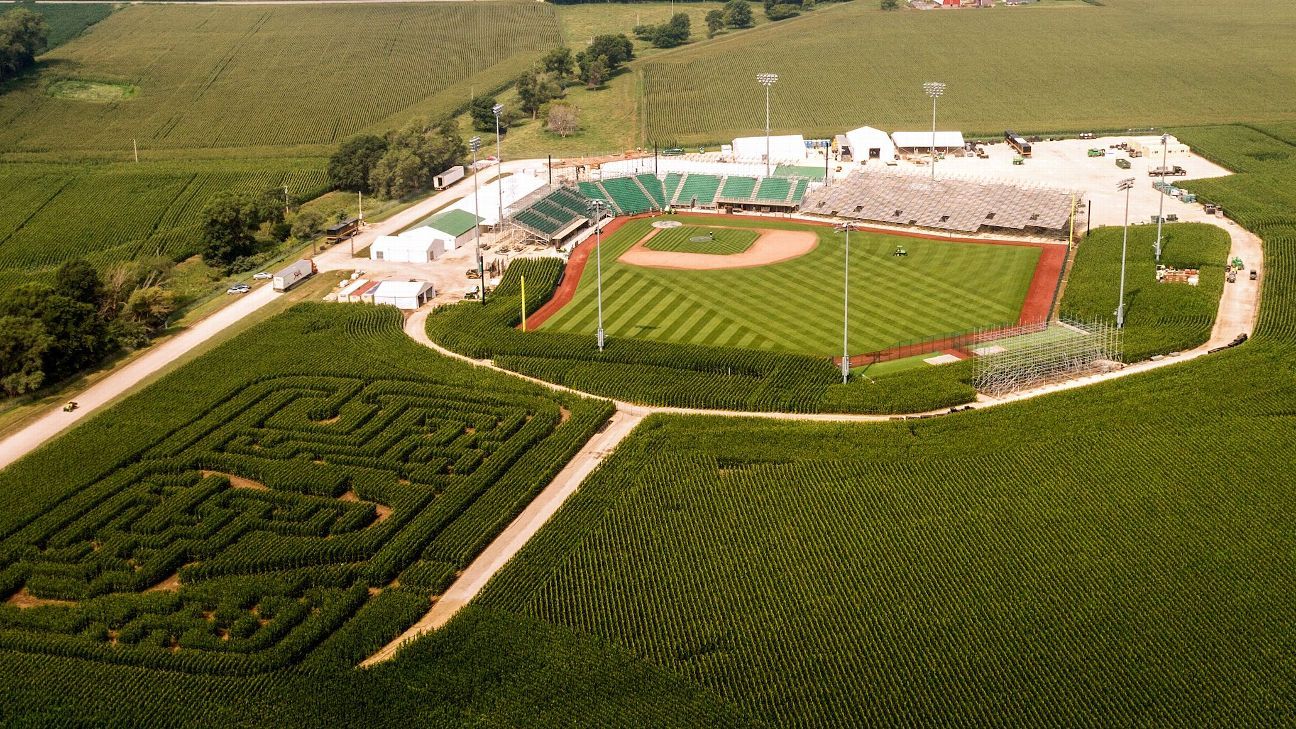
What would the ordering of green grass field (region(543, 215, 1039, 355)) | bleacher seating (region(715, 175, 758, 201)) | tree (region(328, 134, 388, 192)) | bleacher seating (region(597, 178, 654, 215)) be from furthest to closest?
tree (region(328, 134, 388, 192)) → bleacher seating (region(715, 175, 758, 201)) → bleacher seating (region(597, 178, 654, 215)) → green grass field (region(543, 215, 1039, 355))

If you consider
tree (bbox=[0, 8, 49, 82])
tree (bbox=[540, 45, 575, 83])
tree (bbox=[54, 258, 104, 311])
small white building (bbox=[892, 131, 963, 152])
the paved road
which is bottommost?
the paved road

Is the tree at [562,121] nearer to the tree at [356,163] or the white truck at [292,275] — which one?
the tree at [356,163]

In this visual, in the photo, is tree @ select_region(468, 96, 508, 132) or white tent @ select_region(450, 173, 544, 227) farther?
tree @ select_region(468, 96, 508, 132)

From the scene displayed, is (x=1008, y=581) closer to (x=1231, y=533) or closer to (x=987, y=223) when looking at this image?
(x=1231, y=533)

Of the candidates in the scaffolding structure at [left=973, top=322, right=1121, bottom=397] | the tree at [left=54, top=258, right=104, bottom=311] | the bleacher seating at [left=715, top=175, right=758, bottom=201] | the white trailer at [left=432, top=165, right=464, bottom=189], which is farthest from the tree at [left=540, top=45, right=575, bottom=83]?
the scaffolding structure at [left=973, top=322, right=1121, bottom=397]

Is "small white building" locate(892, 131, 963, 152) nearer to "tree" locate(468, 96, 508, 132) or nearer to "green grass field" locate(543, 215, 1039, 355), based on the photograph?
"green grass field" locate(543, 215, 1039, 355)

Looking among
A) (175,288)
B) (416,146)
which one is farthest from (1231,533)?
(416,146)

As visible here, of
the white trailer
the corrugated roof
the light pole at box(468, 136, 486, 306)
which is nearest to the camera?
the light pole at box(468, 136, 486, 306)

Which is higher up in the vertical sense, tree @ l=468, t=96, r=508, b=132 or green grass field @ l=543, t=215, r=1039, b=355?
tree @ l=468, t=96, r=508, b=132
